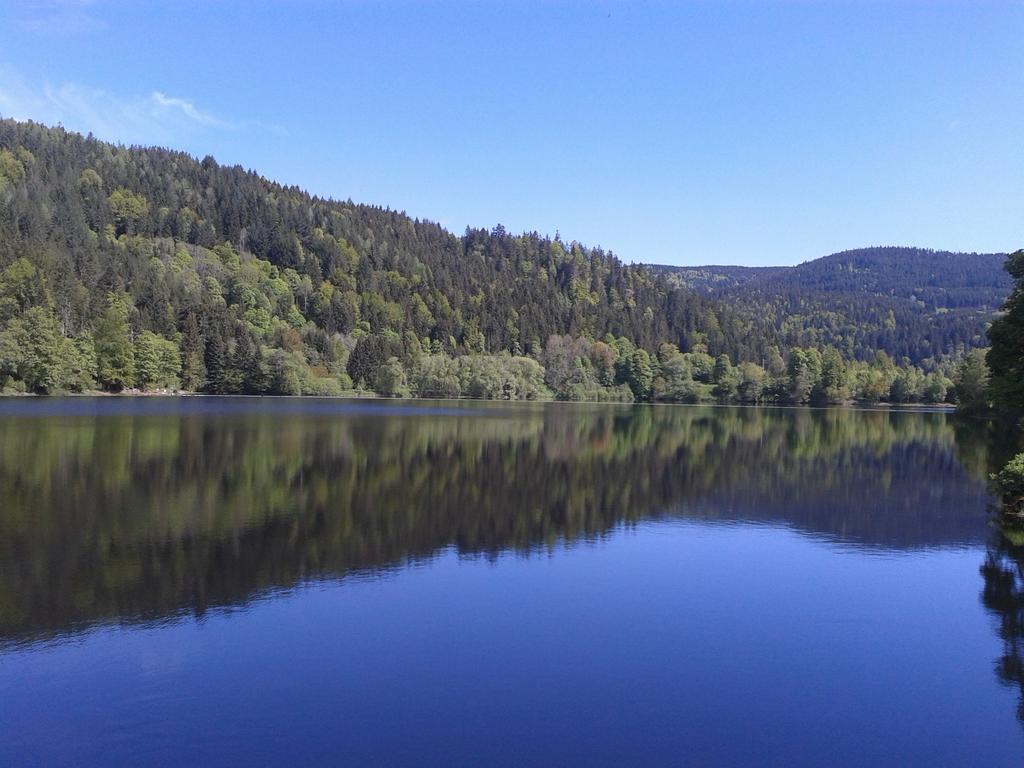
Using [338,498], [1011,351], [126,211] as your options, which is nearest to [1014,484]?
[1011,351]

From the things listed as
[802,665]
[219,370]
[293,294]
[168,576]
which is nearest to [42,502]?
[168,576]

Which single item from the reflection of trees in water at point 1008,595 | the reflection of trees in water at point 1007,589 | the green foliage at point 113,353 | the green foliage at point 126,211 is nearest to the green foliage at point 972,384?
the reflection of trees in water at point 1007,589

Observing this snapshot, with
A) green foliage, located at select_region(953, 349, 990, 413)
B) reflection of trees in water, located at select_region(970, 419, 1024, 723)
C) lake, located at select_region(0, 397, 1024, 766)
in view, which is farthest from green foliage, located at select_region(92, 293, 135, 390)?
green foliage, located at select_region(953, 349, 990, 413)

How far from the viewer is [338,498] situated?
29.7 metres

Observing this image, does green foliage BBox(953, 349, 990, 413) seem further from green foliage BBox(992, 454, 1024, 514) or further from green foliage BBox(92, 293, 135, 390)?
green foliage BBox(92, 293, 135, 390)

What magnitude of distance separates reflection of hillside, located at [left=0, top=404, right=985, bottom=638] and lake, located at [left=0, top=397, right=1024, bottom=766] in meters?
0.17

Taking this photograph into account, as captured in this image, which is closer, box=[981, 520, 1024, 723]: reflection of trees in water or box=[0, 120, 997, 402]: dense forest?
box=[981, 520, 1024, 723]: reflection of trees in water

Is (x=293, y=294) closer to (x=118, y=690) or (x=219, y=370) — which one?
(x=219, y=370)

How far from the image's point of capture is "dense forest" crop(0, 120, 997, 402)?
110m

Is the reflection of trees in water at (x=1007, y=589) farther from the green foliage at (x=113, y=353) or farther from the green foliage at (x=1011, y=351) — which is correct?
the green foliage at (x=113, y=353)

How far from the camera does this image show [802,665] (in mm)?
14750

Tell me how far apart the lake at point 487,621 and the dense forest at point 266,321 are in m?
81.0

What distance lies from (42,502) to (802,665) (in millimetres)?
23280

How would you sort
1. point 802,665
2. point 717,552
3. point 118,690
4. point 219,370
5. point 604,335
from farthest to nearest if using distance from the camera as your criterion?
point 604,335 → point 219,370 → point 717,552 → point 802,665 → point 118,690
